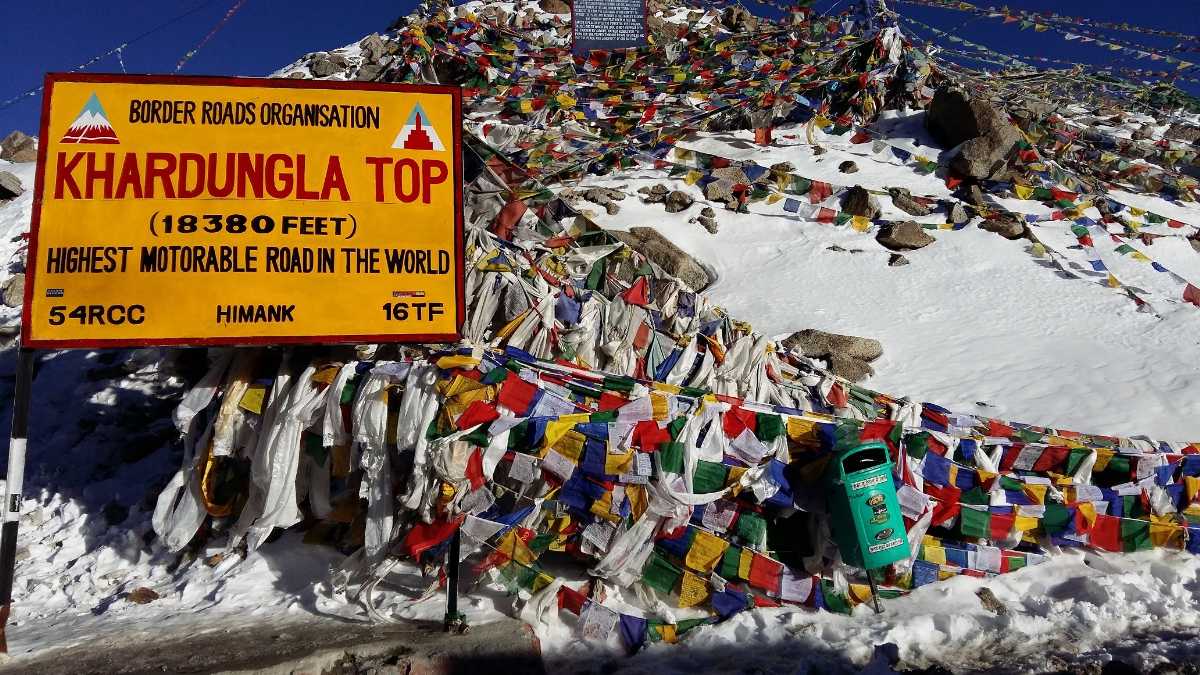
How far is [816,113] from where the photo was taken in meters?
19.1

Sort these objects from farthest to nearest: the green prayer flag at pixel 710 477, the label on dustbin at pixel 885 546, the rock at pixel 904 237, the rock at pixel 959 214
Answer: the rock at pixel 959 214 < the rock at pixel 904 237 < the green prayer flag at pixel 710 477 < the label on dustbin at pixel 885 546

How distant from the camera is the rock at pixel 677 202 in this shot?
577 inches

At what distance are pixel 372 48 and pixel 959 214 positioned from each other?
2257 centimetres

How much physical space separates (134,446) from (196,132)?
12.4ft

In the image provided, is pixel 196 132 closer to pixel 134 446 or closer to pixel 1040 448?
pixel 134 446

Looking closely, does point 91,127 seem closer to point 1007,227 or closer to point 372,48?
point 1007,227

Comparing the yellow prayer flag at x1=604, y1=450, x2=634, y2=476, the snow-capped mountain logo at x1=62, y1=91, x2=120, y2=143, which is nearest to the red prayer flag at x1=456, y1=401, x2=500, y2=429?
the yellow prayer flag at x1=604, y1=450, x2=634, y2=476

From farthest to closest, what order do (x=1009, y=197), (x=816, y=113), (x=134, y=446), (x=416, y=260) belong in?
(x=816, y=113), (x=1009, y=197), (x=134, y=446), (x=416, y=260)

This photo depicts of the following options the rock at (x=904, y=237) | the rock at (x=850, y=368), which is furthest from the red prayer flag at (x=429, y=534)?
the rock at (x=904, y=237)

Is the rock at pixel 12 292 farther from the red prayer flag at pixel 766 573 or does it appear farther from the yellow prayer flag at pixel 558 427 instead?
the red prayer flag at pixel 766 573

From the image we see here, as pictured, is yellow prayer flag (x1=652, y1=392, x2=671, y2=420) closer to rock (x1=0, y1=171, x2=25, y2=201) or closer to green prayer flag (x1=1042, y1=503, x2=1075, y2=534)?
green prayer flag (x1=1042, y1=503, x2=1075, y2=534)

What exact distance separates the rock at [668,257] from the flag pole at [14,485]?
28.9 feet

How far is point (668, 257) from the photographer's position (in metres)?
12.8

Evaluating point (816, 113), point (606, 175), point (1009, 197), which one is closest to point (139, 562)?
point (606, 175)
